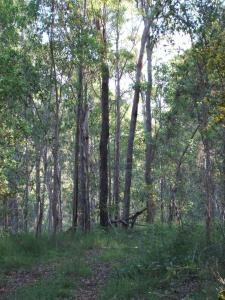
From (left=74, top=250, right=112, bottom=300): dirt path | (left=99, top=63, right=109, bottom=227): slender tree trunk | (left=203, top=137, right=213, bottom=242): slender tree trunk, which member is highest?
(left=99, top=63, right=109, bottom=227): slender tree trunk

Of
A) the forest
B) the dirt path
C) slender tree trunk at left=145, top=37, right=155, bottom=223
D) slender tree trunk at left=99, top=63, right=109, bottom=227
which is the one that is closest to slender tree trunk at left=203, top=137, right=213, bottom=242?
the forest

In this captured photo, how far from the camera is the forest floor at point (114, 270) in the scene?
287 inches

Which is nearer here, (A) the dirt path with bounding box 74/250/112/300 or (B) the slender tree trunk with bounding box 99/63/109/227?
(A) the dirt path with bounding box 74/250/112/300

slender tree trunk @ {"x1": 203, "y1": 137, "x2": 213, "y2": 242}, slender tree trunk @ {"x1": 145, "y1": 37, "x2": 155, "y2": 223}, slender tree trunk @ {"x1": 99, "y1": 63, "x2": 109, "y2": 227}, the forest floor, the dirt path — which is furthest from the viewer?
slender tree trunk @ {"x1": 145, "y1": 37, "x2": 155, "y2": 223}

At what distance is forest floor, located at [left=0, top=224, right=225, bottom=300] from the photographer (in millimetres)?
7277

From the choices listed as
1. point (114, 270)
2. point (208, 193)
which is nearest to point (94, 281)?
point (114, 270)

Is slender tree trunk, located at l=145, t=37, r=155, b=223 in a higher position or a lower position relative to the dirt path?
higher

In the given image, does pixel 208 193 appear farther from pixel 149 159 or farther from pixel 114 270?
pixel 149 159

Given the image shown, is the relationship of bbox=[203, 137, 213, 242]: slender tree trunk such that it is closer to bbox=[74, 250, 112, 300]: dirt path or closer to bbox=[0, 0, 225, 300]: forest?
bbox=[0, 0, 225, 300]: forest

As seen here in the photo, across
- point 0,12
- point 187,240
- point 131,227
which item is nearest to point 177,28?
point 187,240

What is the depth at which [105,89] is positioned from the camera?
1791 centimetres

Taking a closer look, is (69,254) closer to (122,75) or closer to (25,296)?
(25,296)

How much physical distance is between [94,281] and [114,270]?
2.55 ft

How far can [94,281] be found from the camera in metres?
9.12
